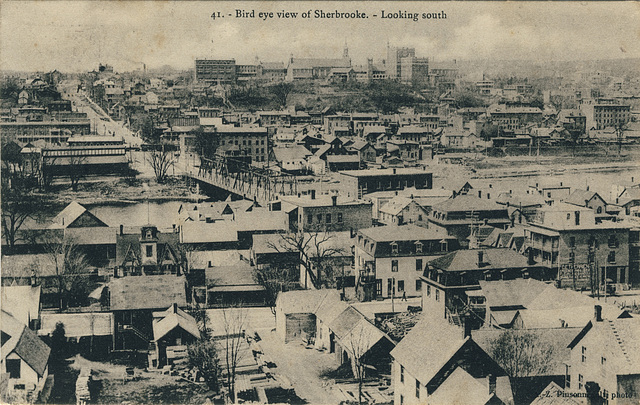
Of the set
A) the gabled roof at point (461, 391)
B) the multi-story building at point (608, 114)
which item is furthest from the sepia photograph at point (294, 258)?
the multi-story building at point (608, 114)

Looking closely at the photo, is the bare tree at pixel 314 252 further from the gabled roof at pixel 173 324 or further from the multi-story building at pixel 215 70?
the multi-story building at pixel 215 70

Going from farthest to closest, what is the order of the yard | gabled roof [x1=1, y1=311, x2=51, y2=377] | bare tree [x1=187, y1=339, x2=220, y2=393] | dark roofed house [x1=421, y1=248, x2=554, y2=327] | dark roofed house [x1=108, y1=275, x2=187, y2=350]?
dark roofed house [x1=421, y1=248, x2=554, y2=327] < dark roofed house [x1=108, y1=275, x2=187, y2=350] < bare tree [x1=187, y1=339, x2=220, y2=393] < the yard < gabled roof [x1=1, y1=311, x2=51, y2=377]

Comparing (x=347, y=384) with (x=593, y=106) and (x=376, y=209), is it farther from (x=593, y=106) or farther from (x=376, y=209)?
(x=593, y=106)

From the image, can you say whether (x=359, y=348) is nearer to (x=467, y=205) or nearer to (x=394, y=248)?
(x=394, y=248)

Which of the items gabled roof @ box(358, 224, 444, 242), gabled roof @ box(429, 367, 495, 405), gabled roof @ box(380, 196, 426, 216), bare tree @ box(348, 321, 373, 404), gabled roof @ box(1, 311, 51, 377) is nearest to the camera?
gabled roof @ box(429, 367, 495, 405)

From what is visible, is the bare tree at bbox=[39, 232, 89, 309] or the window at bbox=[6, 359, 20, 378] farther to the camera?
the bare tree at bbox=[39, 232, 89, 309]

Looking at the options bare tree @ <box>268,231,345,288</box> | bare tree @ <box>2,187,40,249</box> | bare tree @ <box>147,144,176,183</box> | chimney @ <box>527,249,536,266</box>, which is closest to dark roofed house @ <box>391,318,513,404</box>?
chimney @ <box>527,249,536,266</box>

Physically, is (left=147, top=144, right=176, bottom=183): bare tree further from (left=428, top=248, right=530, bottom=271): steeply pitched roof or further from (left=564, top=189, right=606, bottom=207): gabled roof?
(left=428, top=248, right=530, bottom=271): steeply pitched roof
